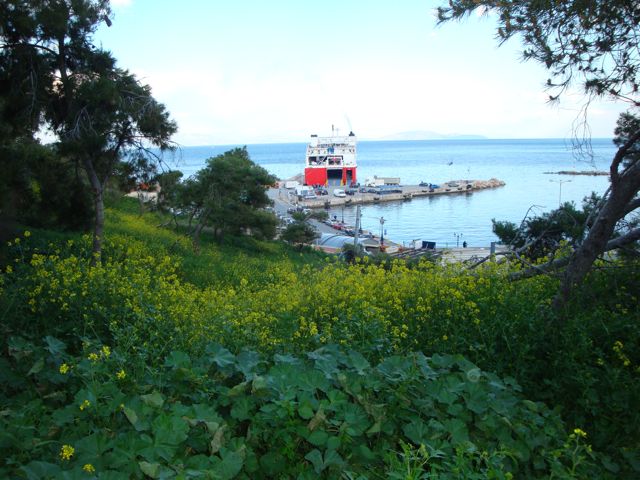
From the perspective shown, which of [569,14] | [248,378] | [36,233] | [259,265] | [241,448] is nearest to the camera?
[241,448]

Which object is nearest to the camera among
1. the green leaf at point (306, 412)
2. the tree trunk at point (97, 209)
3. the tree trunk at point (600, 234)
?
the green leaf at point (306, 412)

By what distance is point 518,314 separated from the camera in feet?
13.1

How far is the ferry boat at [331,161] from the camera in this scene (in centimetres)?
8500

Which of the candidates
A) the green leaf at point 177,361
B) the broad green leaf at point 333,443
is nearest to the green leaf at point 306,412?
the broad green leaf at point 333,443

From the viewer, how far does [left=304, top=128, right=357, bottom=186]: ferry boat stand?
85000 millimetres

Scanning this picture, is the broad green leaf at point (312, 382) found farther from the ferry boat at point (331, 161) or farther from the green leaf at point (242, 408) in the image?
the ferry boat at point (331, 161)

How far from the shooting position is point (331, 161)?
86.0 metres

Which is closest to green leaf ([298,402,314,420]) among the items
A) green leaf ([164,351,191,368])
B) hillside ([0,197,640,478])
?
hillside ([0,197,640,478])

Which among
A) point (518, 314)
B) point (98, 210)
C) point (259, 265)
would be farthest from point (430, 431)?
point (259, 265)

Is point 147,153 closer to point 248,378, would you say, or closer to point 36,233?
point 36,233

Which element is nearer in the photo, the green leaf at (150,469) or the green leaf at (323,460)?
the green leaf at (150,469)

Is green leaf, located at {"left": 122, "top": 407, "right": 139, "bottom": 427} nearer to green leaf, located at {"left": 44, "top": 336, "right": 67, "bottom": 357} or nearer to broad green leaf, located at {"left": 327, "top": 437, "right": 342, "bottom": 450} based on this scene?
broad green leaf, located at {"left": 327, "top": 437, "right": 342, "bottom": 450}

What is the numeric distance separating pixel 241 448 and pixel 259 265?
13.6m

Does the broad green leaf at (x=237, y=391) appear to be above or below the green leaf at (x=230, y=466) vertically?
above
